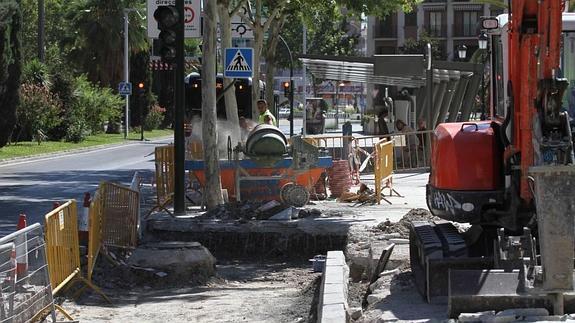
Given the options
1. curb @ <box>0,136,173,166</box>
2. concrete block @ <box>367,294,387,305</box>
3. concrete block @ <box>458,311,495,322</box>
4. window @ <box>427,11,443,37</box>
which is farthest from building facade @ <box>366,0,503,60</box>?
concrete block @ <box>458,311,495,322</box>

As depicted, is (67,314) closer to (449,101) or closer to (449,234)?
(449,234)

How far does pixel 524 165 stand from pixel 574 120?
3.10ft

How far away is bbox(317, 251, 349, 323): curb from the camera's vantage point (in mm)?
8203

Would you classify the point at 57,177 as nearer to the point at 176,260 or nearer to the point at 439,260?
the point at 176,260

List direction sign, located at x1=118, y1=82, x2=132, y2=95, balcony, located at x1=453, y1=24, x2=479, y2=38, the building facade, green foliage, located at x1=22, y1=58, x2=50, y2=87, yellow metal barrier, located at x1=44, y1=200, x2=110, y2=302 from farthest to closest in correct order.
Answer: balcony, located at x1=453, y1=24, x2=479, y2=38 < the building facade < direction sign, located at x1=118, y1=82, x2=132, y2=95 < green foliage, located at x1=22, y1=58, x2=50, y2=87 < yellow metal barrier, located at x1=44, y1=200, x2=110, y2=302

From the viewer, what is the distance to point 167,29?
1662cm

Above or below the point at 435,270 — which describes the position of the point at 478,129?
above

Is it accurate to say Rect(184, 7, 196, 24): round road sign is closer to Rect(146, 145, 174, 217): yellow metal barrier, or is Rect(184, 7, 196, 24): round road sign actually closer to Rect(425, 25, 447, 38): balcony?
Rect(146, 145, 174, 217): yellow metal barrier

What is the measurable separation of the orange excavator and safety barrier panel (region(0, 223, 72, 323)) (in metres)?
3.26

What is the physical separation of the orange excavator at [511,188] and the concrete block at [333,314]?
2.65 feet

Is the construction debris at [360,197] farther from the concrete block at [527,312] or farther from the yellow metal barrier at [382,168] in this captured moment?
the concrete block at [527,312]

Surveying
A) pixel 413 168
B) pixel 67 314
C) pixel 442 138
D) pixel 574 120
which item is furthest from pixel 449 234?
pixel 413 168

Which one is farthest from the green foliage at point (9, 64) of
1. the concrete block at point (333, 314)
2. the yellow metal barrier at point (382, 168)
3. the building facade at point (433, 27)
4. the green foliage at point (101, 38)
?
the building facade at point (433, 27)

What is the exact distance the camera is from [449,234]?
380 inches
